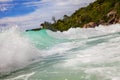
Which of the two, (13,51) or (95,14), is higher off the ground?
(13,51)

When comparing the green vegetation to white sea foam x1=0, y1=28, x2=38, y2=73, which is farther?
the green vegetation

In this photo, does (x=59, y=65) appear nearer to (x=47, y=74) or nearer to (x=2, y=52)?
(x=47, y=74)

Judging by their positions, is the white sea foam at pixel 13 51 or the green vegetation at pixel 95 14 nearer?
the white sea foam at pixel 13 51

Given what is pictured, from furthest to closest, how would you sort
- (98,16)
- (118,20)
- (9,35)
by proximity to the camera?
(98,16), (118,20), (9,35)

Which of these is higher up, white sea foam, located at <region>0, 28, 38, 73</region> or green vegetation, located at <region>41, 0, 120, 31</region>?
white sea foam, located at <region>0, 28, 38, 73</region>

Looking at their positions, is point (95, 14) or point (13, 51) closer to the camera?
point (13, 51)

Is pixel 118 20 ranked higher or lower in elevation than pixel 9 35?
lower

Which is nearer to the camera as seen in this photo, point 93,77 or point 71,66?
point 93,77

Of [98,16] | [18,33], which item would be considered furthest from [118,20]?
[18,33]

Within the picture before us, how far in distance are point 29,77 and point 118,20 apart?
198ft

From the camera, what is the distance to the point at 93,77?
39.4 ft

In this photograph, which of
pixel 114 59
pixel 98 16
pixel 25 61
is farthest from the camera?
pixel 98 16

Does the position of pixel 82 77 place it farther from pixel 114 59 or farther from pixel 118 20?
pixel 118 20

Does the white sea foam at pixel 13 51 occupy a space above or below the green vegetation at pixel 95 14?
above
